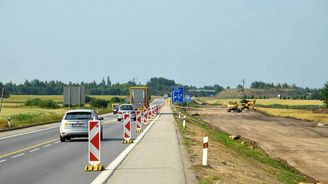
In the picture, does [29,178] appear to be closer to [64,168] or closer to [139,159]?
[64,168]

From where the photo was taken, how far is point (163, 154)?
20234 mm

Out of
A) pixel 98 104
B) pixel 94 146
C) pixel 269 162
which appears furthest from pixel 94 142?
pixel 98 104

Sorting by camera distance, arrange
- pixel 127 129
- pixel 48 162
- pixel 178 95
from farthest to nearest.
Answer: pixel 178 95, pixel 127 129, pixel 48 162

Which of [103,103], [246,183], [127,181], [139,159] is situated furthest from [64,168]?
[103,103]

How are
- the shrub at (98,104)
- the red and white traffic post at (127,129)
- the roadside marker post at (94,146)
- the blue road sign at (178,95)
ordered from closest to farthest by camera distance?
the roadside marker post at (94,146) → the red and white traffic post at (127,129) → the blue road sign at (178,95) → the shrub at (98,104)

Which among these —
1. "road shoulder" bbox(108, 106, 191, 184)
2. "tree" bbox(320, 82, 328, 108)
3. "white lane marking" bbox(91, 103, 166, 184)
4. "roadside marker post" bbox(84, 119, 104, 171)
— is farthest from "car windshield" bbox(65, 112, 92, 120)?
"tree" bbox(320, 82, 328, 108)

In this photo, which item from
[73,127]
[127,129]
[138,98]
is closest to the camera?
[127,129]

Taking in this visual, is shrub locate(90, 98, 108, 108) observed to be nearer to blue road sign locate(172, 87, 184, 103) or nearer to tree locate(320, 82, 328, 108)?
tree locate(320, 82, 328, 108)

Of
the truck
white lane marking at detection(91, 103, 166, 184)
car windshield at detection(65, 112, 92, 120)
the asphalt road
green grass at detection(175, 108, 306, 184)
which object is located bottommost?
green grass at detection(175, 108, 306, 184)

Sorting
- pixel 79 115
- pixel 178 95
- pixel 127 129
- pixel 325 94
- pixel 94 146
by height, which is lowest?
pixel 127 129

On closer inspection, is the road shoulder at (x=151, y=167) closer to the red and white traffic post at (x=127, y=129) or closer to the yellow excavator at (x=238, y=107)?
the red and white traffic post at (x=127, y=129)

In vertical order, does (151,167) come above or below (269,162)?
above

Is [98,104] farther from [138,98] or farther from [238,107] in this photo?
[138,98]

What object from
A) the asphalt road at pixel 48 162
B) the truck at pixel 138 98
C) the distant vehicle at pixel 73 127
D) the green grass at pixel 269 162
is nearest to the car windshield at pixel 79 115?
the distant vehicle at pixel 73 127
